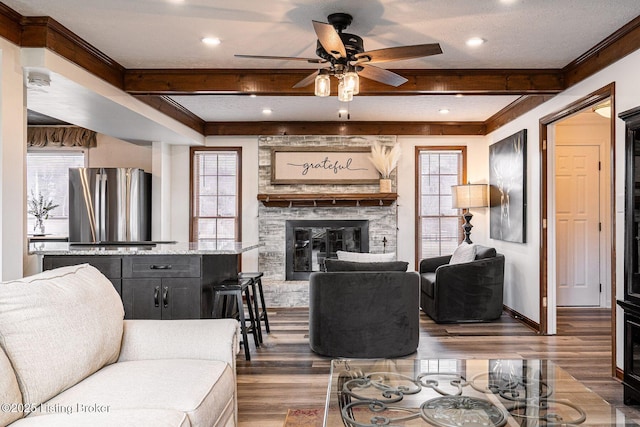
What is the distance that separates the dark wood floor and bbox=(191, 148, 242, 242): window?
1666 millimetres

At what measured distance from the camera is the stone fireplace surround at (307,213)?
22.0ft

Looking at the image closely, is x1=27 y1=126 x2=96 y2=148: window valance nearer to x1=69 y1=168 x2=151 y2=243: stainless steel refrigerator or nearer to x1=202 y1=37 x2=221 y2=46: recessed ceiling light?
x1=69 y1=168 x2=151 y2=243: stainless steel refrigerator

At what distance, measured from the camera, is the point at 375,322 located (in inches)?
155

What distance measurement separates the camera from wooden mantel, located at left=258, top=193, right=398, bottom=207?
651 centimetres

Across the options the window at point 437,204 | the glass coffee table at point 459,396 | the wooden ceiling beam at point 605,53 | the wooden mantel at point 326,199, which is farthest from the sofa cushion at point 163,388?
the window at point 437,204

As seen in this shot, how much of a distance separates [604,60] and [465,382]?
2792mm

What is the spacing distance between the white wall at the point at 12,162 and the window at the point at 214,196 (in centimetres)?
364

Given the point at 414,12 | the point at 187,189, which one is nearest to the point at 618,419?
the point at 414,12

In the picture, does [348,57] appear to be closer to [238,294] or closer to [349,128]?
[238,294]

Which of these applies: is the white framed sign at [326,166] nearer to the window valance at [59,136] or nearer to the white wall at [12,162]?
the window valance at [59,136]

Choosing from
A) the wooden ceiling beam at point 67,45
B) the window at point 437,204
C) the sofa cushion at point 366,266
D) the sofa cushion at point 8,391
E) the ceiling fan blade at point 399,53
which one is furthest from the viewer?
the window at point 437,204

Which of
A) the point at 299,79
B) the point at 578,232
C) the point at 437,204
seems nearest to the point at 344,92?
the point at 299,79

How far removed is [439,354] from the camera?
162 inches

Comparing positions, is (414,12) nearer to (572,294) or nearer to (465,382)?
(465,382)
